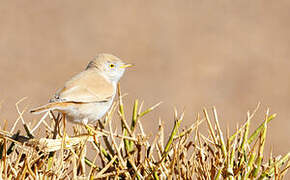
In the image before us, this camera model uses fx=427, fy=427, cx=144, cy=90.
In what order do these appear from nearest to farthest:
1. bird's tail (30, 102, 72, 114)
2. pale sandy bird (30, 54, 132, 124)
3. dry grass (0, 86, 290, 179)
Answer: dry grass (0, 86, 290, 179), bird's tail (30, 102, 72, 114), pale sandy bird (30, 54, 132, 124)

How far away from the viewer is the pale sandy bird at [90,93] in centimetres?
219

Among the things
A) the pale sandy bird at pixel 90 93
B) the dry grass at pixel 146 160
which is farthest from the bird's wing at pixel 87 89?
the dry grass at pixel 146 160

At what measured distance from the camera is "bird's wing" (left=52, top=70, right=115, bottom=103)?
2.21m

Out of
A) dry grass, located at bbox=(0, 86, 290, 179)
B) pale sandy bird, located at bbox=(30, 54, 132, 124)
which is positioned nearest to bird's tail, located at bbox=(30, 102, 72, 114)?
pale sandy bird, located at bbox=(30, 54, 132, 124)

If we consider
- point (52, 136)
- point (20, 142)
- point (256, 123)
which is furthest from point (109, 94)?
point (256, 123)

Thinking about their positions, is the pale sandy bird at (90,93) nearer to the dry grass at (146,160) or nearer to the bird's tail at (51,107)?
the bird's tail at (51,107)

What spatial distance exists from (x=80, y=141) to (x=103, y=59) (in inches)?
56.0

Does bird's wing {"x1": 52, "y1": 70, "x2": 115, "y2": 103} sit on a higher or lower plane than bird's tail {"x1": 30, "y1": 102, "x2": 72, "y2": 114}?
higher

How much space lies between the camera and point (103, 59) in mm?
2736

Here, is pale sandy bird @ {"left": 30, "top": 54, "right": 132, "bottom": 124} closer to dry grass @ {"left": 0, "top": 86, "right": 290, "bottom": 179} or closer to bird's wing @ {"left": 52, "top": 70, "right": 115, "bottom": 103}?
bird's wing @ {"left": 52, "top": 70, "right": 115, "bottom": 103}

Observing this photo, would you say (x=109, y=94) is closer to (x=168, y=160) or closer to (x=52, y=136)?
(x=52, y=136)

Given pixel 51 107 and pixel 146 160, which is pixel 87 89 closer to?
pixel 51 107

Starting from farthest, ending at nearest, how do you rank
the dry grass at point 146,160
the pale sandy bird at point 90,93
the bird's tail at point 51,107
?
the pale sandy bird at point 90,93
the bird's tail at point 51,107
the dry grass at point 146,160

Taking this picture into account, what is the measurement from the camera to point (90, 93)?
7.88ft
